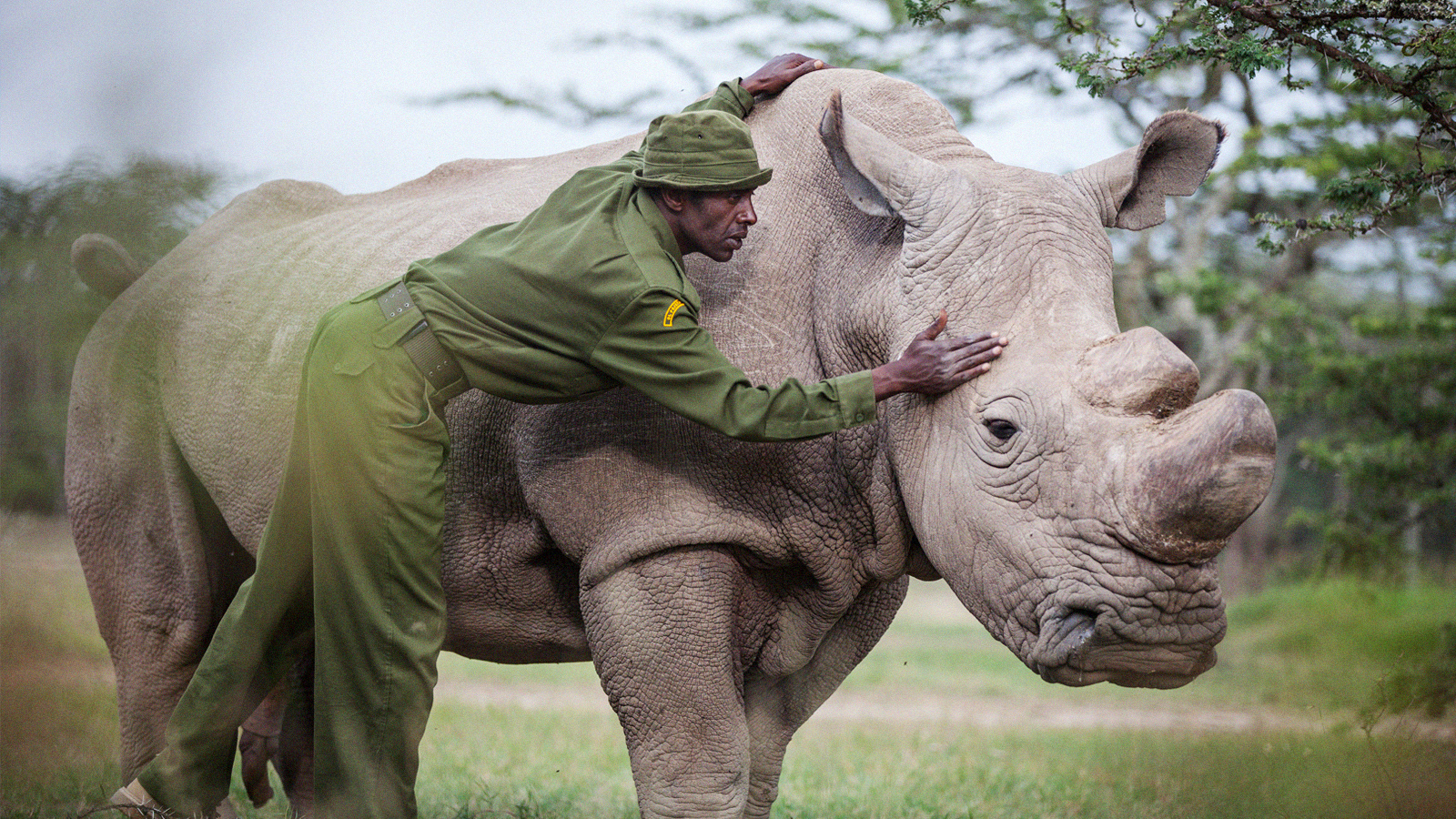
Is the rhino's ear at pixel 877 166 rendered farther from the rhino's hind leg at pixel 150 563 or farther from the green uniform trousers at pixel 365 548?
the rhino's hind leg at pixel 150 563

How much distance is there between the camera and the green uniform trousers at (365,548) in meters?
3.33

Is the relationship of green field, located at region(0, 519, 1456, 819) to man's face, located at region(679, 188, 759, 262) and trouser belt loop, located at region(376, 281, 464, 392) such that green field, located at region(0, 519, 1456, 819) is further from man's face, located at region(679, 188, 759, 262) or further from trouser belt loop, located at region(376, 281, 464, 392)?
man's face, located at region(679, 188, 759, 262)

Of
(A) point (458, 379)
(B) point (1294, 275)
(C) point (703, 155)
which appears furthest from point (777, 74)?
(B) point (1294, 275)

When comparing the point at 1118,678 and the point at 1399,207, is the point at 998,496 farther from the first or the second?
the point at 1399,207

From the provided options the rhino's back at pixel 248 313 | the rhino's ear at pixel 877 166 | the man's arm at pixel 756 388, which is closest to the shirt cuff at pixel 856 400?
the man's arm at pixel 756 388

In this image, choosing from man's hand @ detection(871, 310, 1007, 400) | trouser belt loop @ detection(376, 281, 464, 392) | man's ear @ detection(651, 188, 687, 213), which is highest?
man's ear @ detection(651, 188, 687, 213)

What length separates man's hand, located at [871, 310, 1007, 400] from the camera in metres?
3.02

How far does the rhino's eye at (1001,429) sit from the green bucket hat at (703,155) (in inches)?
34.5

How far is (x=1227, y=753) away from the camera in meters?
6.14

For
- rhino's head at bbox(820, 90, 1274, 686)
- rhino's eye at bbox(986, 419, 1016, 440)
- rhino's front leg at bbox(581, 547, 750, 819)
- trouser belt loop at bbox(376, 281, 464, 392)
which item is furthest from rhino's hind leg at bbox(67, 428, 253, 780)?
rhino's eye at bbox(986, 419, 1016, 440)

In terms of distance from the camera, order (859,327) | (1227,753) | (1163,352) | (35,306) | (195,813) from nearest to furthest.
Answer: (1163,352) < (859,327) < (195,813) < (35,306) < (1227,753)

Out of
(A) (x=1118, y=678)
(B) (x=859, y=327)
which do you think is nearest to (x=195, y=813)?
(B) (x=859, y=327)

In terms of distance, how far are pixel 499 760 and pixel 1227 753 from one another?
139 inches

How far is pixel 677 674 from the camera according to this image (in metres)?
3.38
